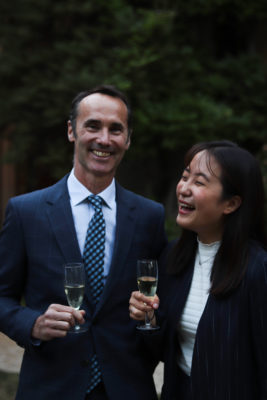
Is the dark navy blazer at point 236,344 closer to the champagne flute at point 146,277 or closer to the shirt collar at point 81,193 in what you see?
the champagne flute at point 146,277

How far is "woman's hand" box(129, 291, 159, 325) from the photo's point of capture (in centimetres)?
245

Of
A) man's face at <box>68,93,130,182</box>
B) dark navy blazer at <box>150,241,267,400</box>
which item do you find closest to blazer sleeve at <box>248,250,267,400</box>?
dark navy blazer at <box>150,241,267,400</box>

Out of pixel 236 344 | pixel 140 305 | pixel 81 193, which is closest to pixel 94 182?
pixel 81 193

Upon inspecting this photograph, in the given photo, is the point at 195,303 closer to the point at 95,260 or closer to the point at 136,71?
the point at 95,260

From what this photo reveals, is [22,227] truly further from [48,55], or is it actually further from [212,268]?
[48,55]

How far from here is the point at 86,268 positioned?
2.64 metres

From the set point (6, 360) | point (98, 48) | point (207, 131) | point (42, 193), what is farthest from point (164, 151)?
point (42, 193)

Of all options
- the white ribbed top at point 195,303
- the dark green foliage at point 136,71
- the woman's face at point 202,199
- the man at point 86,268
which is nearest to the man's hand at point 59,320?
the man at point 86,268

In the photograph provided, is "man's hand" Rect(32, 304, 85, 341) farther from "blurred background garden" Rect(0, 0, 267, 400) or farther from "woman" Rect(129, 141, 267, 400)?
"blurred background garden" Rect(0, 0, 267, 400)

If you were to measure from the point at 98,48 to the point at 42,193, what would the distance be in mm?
5934

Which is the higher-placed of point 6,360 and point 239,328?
point 239,328

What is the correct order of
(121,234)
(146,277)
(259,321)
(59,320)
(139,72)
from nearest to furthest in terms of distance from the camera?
(59,320) < (259,321) < (146,277) < (121,234) < (139,72)

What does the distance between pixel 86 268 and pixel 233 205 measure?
89 centimetres

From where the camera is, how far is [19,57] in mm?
8508
